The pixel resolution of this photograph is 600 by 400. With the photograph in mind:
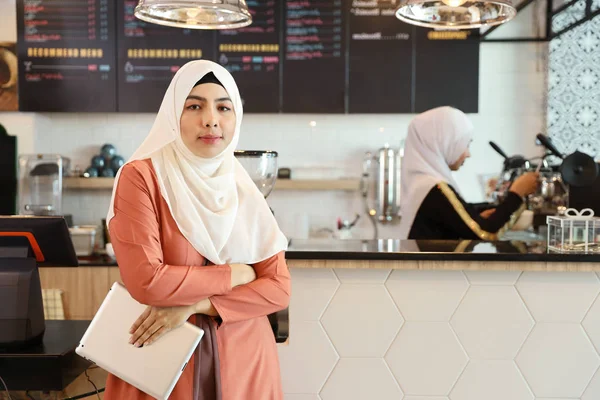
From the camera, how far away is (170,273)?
4.42 feet

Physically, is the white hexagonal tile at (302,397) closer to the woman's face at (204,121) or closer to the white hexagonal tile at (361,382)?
the white hexagonal tile at (361,382)

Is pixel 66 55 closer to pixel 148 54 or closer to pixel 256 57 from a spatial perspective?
Answer: pixel 148 54

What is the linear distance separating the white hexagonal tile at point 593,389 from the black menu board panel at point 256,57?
2.62 meters

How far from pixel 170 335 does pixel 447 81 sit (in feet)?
10.3

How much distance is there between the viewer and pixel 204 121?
4.69 ft

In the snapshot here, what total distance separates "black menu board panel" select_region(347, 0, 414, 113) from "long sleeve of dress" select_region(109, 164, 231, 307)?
289 centimetres

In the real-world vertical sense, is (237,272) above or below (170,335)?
above

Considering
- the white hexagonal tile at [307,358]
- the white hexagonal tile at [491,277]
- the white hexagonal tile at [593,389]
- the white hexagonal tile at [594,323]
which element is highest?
the white hexagonal tile at [491,277]

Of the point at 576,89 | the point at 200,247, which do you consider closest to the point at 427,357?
the point at 200,247

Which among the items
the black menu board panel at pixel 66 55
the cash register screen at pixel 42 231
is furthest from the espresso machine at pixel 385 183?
the cash register screen at pixel 42 231

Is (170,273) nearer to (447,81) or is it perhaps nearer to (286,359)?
(286,359)

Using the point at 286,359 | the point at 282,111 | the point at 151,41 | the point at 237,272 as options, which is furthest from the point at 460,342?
the point at 151,41

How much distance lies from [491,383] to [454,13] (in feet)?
3.47

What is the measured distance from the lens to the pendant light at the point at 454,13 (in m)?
2.06
